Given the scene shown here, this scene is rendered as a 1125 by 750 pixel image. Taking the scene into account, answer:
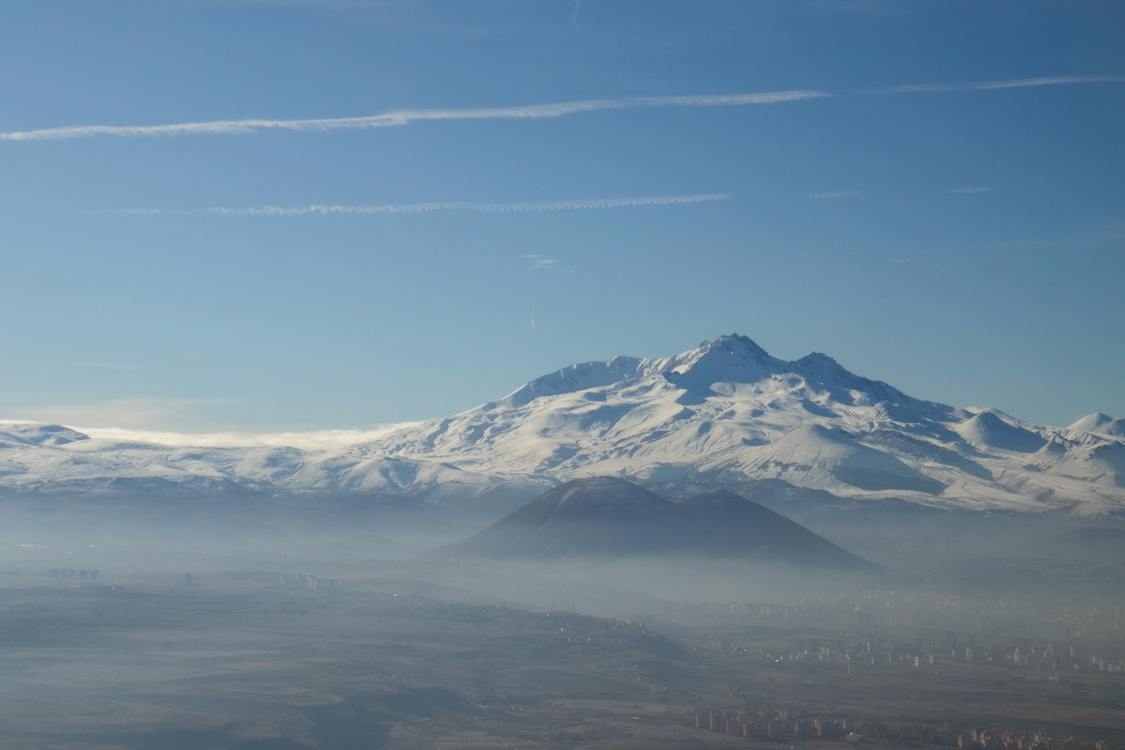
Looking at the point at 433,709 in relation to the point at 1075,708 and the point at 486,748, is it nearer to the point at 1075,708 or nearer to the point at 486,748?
the point at 486,748

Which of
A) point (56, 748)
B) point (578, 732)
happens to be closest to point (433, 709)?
point (578, 732)

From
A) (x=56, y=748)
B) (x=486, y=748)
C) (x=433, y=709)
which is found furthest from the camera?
(x=433, y=709)

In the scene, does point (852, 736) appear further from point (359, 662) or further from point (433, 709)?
point (359, 662)

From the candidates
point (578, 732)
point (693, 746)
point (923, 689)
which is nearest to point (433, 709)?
point (578, 732)

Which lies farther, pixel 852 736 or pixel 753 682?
pixel 753 682

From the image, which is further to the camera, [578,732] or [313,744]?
[578,732]

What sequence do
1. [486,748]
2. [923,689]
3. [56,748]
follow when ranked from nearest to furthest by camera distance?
[56,748], [486,748], [923,689]
